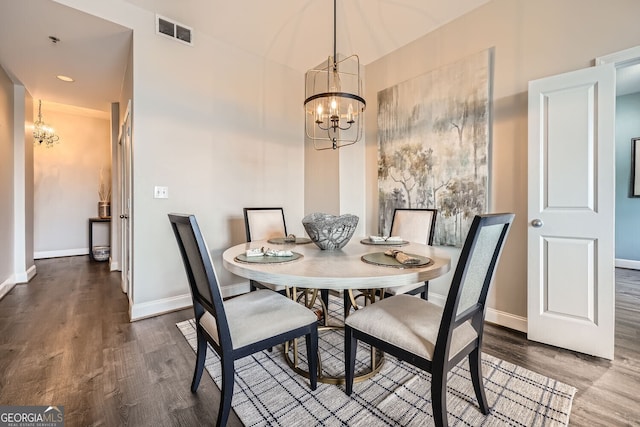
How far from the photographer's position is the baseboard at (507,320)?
2.25 m

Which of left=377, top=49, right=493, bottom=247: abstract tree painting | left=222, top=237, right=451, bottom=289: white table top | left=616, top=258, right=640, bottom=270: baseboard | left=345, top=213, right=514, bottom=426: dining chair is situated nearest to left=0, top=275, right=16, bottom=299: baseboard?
left=222, top=237, right=451, bottom=289: white table top

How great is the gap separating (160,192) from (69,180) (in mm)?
4407

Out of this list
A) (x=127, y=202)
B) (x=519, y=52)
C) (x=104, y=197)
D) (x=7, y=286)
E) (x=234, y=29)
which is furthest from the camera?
(x=104, y=197)

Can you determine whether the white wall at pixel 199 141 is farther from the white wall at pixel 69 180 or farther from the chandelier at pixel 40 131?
the chandelier at pixel 40 131

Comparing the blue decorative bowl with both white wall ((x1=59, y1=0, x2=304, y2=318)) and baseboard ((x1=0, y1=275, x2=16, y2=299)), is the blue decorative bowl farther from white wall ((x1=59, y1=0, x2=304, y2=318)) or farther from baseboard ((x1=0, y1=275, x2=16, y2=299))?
baseboard ((x1=0, y1=275, x2=16, y2=299))

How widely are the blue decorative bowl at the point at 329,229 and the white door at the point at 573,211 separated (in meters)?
1.47

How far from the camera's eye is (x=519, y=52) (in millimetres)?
2254

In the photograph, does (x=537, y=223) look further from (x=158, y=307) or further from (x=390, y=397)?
(x=158, y=307)

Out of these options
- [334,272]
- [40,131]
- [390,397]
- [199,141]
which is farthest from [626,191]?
[40,131]

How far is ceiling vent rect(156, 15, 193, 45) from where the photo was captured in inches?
103

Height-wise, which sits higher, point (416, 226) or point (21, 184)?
point (21, 184)

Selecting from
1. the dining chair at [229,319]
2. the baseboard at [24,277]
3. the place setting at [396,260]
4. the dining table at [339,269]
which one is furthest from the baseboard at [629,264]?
the baseboard at [24,277]

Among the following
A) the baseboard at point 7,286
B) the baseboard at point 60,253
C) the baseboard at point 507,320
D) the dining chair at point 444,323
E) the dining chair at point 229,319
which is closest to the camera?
the dining chair at point 444,323

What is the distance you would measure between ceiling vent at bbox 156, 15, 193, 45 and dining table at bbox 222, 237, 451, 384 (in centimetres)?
228
